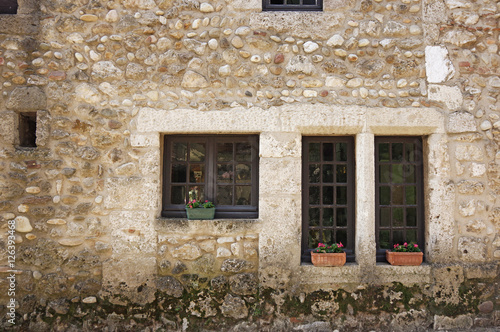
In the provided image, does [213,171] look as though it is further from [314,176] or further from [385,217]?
[385,217]

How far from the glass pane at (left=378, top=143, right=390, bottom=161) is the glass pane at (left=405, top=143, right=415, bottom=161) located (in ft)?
0.62

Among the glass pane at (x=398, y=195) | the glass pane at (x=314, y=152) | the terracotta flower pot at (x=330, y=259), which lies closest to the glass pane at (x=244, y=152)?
the glass pane at (x=314, y=152)

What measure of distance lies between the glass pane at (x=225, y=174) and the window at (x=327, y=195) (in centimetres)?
76

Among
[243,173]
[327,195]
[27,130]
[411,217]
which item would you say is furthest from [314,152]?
[27,130]

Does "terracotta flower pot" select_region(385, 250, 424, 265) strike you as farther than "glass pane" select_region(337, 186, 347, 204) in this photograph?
No

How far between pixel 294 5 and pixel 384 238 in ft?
8.63

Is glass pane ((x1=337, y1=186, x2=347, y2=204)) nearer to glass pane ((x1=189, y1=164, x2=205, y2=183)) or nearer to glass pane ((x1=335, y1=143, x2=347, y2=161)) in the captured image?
glass pane ((x1=335, y1=143, x2=347, y2=161))

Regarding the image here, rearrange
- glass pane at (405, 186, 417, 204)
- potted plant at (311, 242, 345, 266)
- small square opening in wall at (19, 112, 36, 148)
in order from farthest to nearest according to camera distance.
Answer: glass pane at (405, 186, 417, 204) < small square opening in wall at (19, 112, 36, 148) < potted plant at (311, 242, 345, 266)

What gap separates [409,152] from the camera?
3498mm

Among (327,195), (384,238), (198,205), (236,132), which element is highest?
(236,132)

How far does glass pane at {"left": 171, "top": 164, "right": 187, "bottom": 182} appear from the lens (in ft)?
11.4

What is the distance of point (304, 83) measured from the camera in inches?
131

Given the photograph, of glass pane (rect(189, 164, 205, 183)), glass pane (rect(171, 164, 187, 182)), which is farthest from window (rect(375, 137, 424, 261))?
glass pane (rect(171, 164, 187, 182))

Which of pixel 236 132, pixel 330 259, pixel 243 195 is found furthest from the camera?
→ pixel 243 195
